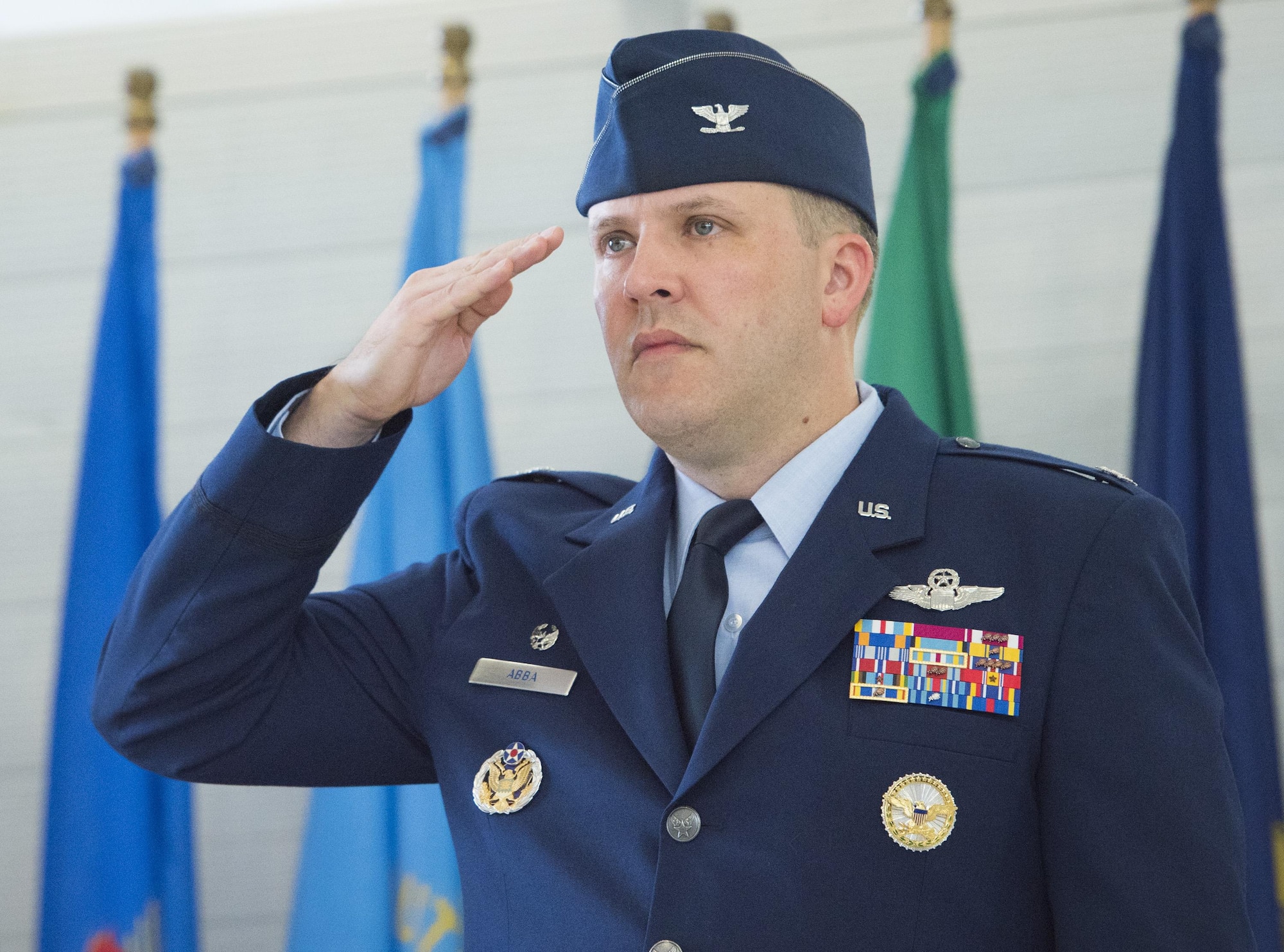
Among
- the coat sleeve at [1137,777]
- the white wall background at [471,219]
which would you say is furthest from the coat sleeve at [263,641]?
the white wall background at [471,219]

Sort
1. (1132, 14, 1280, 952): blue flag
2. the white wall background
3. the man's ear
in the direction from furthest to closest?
the white wall background, (1132, 14, 1280, 952): blue flag, the man's ear

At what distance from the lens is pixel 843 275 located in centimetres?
158

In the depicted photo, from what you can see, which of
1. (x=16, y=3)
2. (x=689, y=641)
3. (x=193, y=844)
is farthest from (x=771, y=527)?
(x=16, y=3)

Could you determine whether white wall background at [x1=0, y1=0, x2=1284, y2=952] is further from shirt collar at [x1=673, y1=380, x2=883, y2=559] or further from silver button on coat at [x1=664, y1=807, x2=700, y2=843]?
silver button on coat at [x1=664, y1=807, x2=700, y2=843]

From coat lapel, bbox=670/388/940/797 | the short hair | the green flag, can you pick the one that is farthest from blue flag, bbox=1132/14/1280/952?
coat lapel, bbox=670/388/940/797

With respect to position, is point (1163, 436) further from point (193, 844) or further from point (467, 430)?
point (193, 844)

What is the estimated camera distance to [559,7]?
9.78ft

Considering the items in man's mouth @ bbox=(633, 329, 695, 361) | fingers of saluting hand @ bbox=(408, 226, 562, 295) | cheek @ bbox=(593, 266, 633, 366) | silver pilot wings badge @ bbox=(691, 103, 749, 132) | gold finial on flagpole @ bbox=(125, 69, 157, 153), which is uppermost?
gold finial on flagpole @ bbox=(125, 69, 157, 153)

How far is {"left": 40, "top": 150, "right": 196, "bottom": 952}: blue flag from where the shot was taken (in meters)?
2.36

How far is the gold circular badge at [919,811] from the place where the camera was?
116 centimetres

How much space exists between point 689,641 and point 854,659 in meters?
0.19

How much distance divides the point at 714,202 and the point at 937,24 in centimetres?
125

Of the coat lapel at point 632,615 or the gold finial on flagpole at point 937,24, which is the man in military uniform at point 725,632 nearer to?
the coat lapel at point 632,615

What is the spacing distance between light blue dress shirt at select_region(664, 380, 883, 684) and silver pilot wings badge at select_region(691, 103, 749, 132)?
37cm
